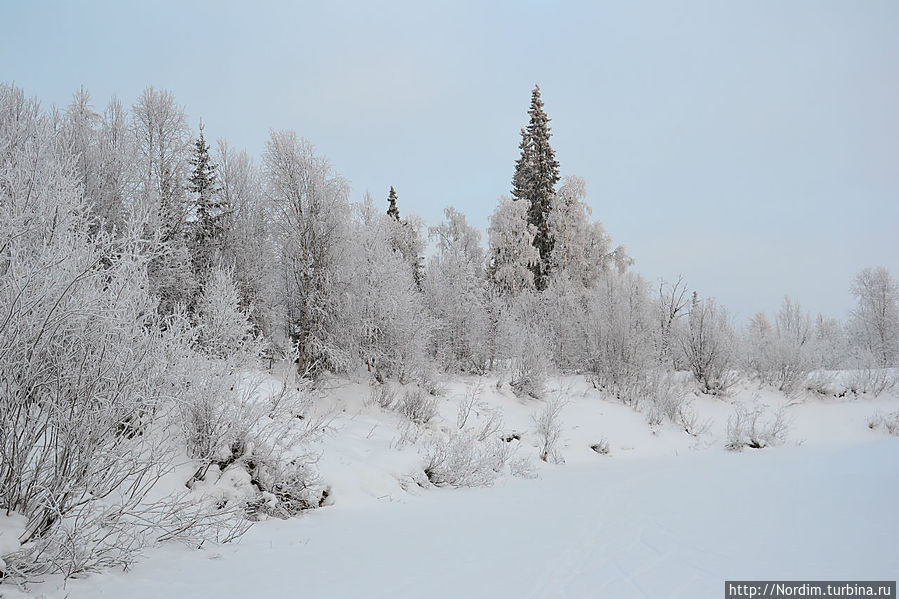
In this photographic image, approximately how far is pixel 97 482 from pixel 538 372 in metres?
14.3

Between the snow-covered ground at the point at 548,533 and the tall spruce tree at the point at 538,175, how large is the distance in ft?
66.9

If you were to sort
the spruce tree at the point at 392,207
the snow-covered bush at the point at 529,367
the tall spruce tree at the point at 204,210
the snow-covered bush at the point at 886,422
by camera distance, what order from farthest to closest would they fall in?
the spruce tree at the point at 392,207 < the tall spruce tree at the point at 204,210 < the snow-covered bush at the point at 886,422 < the snow-covered bush at the point at 529,367

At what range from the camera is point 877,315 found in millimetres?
33969

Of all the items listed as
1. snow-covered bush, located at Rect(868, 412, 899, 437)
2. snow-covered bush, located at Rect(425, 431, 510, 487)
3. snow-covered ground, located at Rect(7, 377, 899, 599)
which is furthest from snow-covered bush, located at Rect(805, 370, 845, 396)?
snow-covered bush, located at Rect(425, 431, 510, 487)

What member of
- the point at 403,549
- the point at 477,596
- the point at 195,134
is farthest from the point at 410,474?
the point at 195,134

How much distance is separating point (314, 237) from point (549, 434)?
9164 mm

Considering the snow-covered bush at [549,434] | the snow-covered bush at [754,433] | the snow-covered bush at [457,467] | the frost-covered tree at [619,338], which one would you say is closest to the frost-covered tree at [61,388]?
the snow-covered bush at [457,467]

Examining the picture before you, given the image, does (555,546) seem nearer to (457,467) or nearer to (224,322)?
(457,467)

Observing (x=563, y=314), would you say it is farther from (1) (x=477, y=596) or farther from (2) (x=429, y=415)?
(1) (x=477, y=596)

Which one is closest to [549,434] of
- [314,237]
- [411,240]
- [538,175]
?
[314,237]

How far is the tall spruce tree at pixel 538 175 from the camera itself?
31.6 meters

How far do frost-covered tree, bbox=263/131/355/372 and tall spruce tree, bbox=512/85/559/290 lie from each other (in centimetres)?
1695

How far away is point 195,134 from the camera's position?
60.8 ft

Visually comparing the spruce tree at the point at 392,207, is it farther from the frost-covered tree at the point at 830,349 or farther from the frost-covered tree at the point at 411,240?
the frost-covered tree at the point at 830,349
